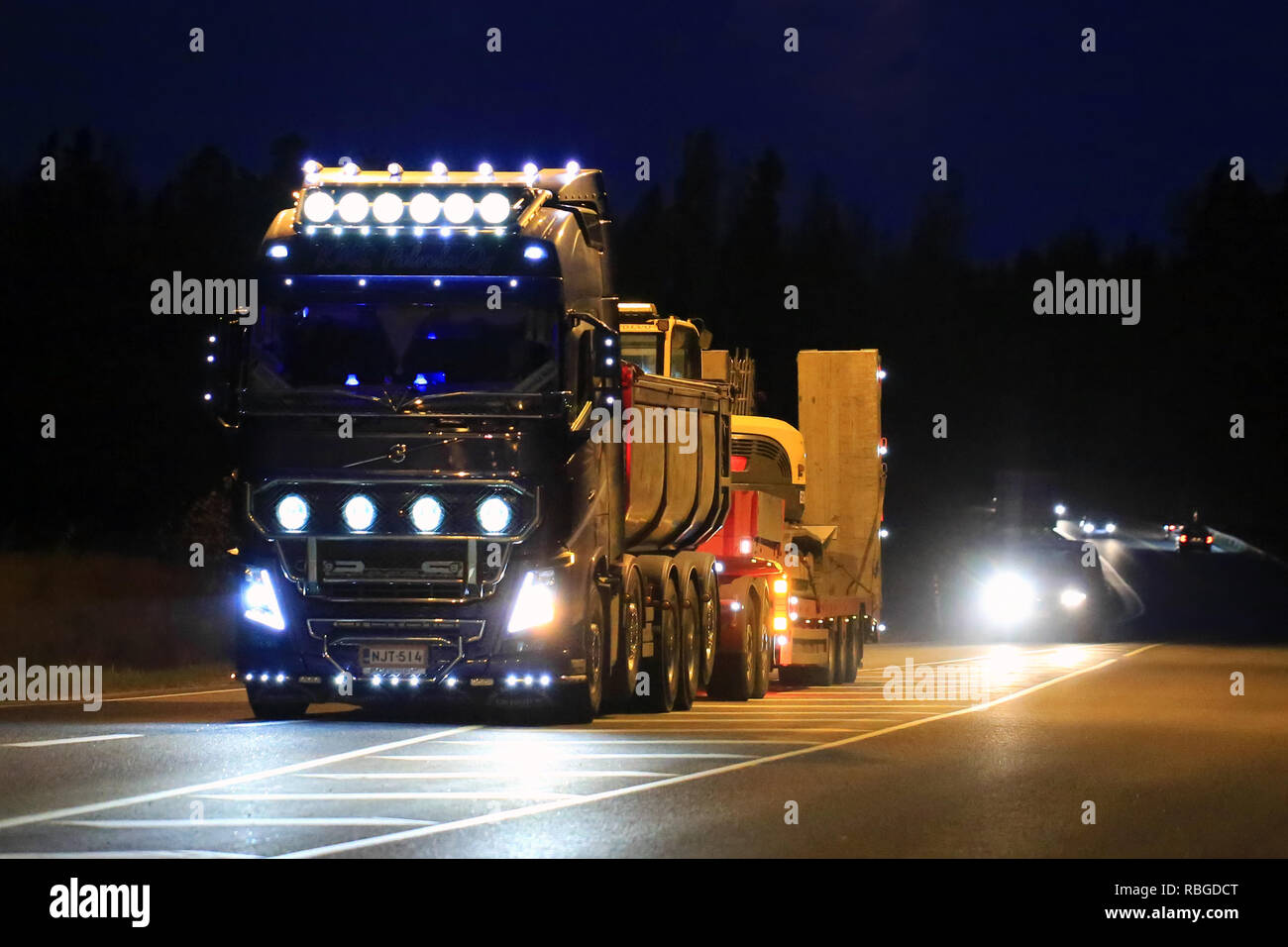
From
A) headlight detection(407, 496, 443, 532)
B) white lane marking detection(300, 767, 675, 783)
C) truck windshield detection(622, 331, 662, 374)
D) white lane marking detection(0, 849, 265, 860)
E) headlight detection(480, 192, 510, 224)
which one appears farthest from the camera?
truck windshield detection(622, 331, 662, 374)

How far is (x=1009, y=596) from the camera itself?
5894 centimetres

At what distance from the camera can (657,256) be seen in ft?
426

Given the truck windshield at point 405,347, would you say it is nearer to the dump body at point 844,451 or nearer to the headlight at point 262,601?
the headlight at point 262,601

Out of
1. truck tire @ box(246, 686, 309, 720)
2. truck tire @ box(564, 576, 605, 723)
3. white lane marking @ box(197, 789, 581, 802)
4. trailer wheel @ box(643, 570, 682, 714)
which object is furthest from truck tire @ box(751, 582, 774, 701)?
white lane marking @ box(197, 789, 581, 802)

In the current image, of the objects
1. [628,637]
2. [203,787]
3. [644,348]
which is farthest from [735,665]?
[203,787]

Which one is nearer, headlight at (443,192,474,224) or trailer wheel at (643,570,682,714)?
headlight at (443,192,474,224)

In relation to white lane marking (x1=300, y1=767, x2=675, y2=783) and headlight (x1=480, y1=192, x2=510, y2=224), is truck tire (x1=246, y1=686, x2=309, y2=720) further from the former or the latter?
white lane marking (x1=300, y1=767, x2=675, y2=783)

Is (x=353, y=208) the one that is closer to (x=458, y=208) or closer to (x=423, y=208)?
(x=423, y=208)

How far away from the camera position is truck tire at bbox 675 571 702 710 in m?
21.4

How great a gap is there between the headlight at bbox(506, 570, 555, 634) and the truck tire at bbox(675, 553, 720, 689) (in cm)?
419

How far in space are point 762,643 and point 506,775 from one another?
10736mm

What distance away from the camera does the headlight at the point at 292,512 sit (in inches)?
695

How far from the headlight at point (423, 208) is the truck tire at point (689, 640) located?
501cm

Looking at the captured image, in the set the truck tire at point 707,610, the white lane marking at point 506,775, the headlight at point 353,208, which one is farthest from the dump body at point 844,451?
the white lane marking at point 506,775
